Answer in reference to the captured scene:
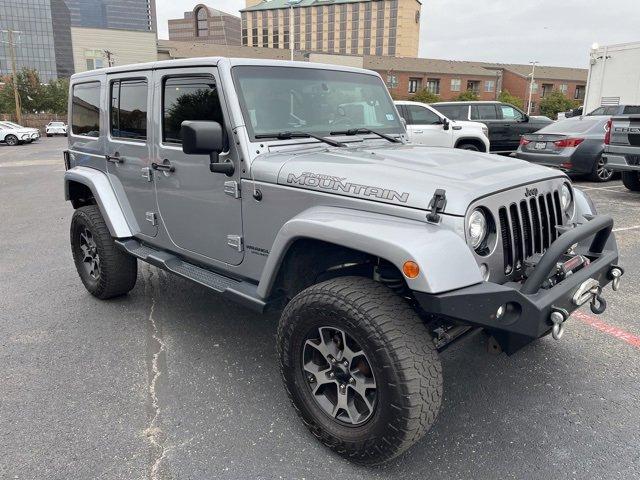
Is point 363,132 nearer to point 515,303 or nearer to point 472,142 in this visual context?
point 515,303

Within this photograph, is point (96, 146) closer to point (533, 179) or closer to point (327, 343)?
point (327, 343)

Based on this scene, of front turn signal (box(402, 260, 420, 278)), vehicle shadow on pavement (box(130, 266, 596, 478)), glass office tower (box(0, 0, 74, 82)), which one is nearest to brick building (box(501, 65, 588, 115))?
vehicle shadow on pavement (box(130, 266, 596, 478))

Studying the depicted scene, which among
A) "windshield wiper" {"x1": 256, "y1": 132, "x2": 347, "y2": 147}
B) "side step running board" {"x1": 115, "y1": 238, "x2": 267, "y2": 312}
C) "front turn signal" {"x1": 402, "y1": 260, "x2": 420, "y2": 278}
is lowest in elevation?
"side step running board" {"x1": 115, "y1": 238, "x2": 267, "y2": 312}

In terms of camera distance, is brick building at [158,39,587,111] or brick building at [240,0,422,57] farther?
brick building at [240,0,422,57]

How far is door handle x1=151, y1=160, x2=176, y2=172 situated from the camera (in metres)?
3.54

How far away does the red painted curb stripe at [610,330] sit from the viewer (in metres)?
3.80

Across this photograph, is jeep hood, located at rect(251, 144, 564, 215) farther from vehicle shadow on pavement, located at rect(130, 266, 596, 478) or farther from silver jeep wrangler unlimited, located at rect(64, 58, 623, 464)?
vehicle shadow on pavement, located at rect(130, 266, 596, 478)

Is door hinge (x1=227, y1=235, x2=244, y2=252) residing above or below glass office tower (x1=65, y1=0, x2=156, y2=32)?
below

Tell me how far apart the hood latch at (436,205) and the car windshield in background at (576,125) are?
986 centimetres

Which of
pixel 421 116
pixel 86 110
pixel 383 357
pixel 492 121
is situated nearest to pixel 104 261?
pixel 86 110

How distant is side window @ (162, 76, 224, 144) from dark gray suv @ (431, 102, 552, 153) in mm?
12799

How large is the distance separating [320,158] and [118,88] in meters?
2.13

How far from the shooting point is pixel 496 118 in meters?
15.6

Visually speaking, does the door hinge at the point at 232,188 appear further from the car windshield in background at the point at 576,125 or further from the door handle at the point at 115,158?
the car windshield in background at the point at 576,125
